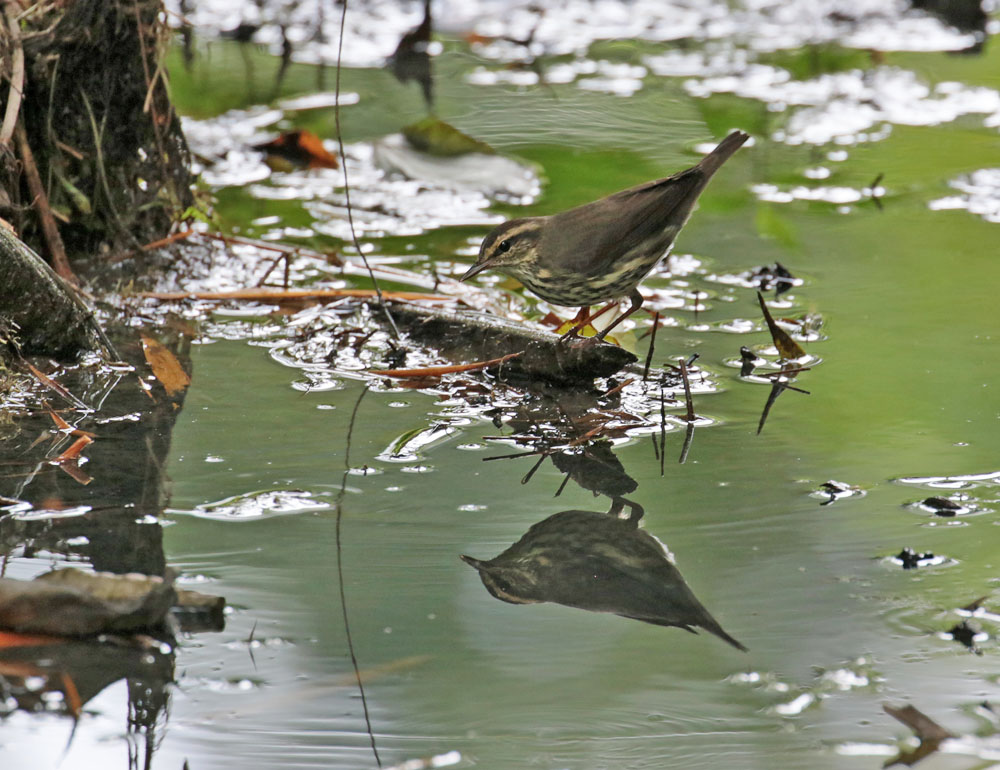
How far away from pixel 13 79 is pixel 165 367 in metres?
1.24

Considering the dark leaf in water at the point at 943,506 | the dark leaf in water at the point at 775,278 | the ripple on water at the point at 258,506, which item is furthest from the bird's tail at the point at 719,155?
the ripple on water at the point at 258,506

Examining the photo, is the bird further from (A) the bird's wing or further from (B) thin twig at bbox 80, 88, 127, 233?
(B) thin twig at bbox 80, 88, 127, 233

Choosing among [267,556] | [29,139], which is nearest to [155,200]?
[29,139]

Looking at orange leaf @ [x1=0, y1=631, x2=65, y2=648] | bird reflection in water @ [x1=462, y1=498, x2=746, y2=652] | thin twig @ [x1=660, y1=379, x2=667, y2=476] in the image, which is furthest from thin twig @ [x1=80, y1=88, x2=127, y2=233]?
orange leaf @ [x1=0, y1=631, x2=65, y2=648]

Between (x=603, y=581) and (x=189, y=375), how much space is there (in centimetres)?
187

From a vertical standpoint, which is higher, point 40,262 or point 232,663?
point 40,262

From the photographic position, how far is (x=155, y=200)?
5340 millimetres

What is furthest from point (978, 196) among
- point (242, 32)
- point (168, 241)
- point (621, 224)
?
point (242, 32)

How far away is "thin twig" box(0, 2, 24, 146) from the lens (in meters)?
4.41

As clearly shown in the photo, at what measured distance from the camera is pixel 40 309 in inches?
A: 158

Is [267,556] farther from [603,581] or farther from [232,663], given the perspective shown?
[603,581]

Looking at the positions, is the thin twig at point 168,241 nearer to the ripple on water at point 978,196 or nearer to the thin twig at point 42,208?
the thin twig at point 42,208

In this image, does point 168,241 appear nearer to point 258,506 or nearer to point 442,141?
point 442,141

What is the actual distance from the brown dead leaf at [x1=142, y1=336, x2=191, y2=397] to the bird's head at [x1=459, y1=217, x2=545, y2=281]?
3.40 ft
